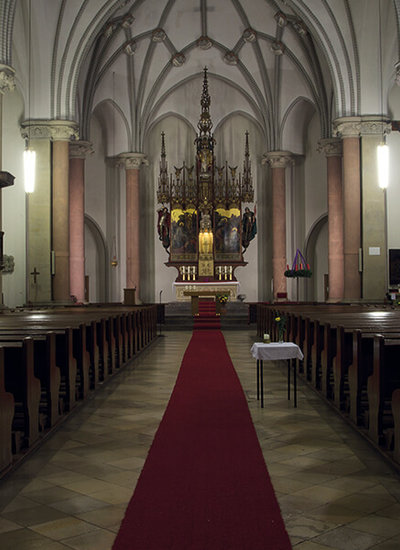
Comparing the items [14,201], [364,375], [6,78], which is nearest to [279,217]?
[14,201]

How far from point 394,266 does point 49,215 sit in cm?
987

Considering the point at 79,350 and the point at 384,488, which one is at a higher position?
the point at 79,350

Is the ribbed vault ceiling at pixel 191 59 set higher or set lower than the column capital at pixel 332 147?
higher

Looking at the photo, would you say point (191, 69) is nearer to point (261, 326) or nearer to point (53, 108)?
point (53, 108)

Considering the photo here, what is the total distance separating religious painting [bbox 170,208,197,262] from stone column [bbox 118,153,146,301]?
4.58 feet

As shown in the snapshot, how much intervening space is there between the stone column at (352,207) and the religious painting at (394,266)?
253 centimetres

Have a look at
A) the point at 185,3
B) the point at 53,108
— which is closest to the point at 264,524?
the point at 53,108

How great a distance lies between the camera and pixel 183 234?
23672 mm

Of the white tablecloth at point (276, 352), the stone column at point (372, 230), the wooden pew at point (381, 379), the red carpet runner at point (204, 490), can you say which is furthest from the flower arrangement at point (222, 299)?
the wooden pew at point (381, 379)

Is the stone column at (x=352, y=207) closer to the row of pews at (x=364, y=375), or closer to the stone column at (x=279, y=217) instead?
the stone column at (x=279, y=217)

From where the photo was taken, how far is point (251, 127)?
25.8 metres

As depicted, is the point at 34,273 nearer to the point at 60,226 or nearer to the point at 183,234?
the point at 60,226

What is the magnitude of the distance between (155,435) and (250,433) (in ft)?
2.49

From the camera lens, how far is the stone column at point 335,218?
60.7 feet
